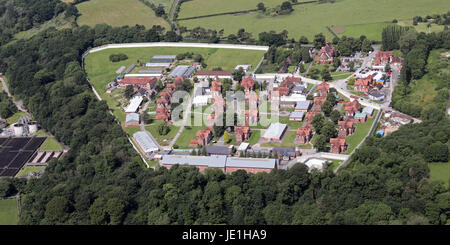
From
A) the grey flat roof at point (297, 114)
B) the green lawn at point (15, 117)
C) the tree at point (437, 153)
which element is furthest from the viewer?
the green lawn at point (15, 117)

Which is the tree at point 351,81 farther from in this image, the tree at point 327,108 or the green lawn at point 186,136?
the green lawn at point 186,136

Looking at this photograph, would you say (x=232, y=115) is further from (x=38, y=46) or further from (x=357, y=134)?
(x=38, y=46)

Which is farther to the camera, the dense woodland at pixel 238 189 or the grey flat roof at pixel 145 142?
the grey flat roof at pixel 145 142

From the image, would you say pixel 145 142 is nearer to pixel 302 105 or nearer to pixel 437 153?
pixel 302 105

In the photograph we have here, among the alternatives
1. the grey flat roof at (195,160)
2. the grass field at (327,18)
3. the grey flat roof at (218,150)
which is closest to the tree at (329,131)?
the grey flat roof at (218,150)

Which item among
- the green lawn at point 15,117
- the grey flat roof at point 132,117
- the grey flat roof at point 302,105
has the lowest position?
the green lawn at point 15,117

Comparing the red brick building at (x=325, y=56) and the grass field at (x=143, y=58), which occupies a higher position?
the red brick building at (x=325, y=56)

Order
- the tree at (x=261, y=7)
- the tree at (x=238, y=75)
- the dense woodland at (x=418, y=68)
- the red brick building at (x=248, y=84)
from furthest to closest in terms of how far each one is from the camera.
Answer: the tree at (x=261, y=7)
the tree at (x=238, y=75)
the red brick building at (x=248, y=84)
the dense woodland at (x=418, y=68)

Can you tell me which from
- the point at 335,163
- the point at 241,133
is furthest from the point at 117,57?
the point at 335,163
